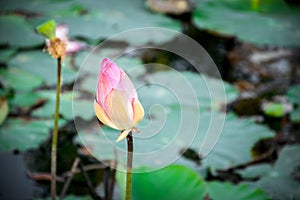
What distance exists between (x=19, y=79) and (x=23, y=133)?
0.96 ft

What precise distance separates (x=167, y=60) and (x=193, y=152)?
66cm

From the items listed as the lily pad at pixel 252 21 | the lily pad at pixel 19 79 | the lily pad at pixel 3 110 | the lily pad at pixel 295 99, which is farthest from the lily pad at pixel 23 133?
the lily pad at pixel 252 21

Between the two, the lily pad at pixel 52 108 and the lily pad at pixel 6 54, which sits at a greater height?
the lily pad at pixel 6 54

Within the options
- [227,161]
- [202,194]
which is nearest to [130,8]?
[227,161]

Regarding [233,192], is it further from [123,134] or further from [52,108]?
[52,108]

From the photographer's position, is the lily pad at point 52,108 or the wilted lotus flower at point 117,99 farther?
the lily pad at point 52,108

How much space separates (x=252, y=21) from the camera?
199 centimetres

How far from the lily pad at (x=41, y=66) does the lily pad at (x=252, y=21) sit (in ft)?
2.33

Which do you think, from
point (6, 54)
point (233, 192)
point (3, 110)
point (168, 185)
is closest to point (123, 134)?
point (168, 185)

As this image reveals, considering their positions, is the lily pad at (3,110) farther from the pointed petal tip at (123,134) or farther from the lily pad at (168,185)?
the pointed petal tip at (123,134)

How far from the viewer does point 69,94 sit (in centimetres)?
141

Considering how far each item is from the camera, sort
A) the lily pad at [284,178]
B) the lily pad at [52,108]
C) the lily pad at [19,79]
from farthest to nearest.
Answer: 1. the lily pad at [19,79]
2. the lily pad at [52,108]
3. the lily pad at [284,178]

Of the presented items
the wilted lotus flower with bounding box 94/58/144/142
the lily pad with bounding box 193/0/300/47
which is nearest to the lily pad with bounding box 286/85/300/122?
the lily pad with bounding box 193/0/300/47

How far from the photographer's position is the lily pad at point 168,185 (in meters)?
0.85
